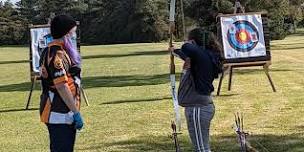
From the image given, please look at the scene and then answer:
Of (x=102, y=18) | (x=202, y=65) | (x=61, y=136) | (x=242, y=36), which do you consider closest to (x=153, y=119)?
(x=242, y=36)

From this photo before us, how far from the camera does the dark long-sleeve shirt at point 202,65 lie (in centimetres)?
603

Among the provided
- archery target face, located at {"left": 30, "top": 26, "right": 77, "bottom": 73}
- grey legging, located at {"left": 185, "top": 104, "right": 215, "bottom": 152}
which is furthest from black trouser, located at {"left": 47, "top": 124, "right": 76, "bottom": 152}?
archery target face, located at {"left": 30, "top": 26, "right": 77, "bottom": 73}

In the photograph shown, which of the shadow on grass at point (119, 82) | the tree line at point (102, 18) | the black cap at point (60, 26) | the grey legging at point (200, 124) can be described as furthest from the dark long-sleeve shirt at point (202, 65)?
the tree line at point (102, 18)

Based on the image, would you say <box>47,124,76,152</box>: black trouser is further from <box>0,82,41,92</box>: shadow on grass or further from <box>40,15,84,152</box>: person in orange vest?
<box>0,82,41,92</box>: shadow on grass

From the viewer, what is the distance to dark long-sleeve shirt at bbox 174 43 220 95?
603 centimetres

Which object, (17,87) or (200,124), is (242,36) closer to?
(200,124)

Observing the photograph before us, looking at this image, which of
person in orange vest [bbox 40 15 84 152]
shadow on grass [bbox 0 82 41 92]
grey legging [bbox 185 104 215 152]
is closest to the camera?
person in orange vest [bbox 40 15 84 152]

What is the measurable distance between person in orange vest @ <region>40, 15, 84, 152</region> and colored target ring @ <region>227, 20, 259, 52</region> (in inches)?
383

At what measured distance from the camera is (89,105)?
13844 millimetres

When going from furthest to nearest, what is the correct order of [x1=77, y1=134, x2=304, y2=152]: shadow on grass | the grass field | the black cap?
the grass field < [x1=77, y1=134, x2=304, y2=152]: shadow on grass < the black cap

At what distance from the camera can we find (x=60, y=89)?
5129 millimetres

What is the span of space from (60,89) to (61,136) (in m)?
0.44

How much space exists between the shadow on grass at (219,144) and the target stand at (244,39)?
5.80 m

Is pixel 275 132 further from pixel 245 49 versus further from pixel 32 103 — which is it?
pixel 32 103
